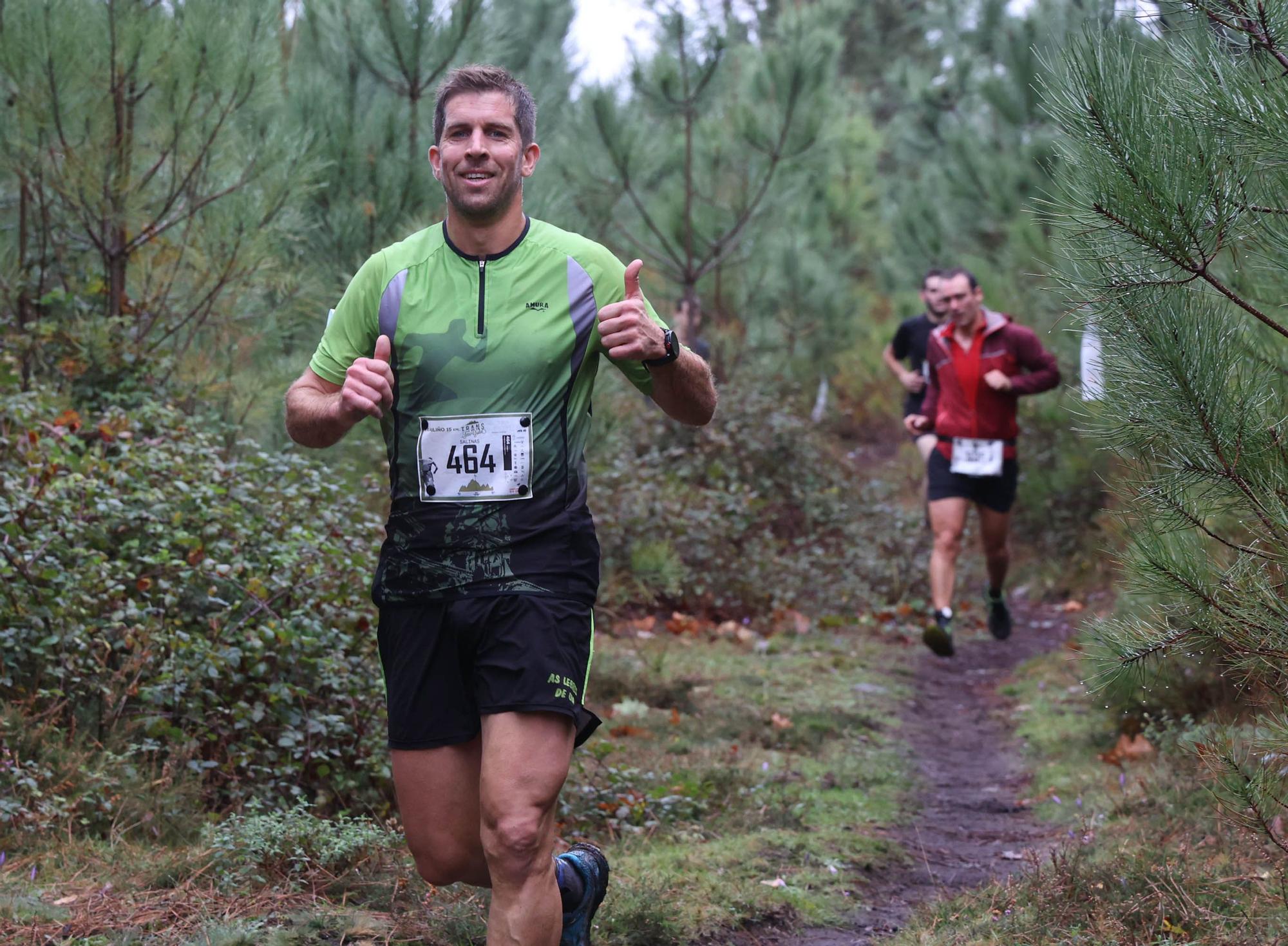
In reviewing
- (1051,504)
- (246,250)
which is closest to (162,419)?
(246,250)

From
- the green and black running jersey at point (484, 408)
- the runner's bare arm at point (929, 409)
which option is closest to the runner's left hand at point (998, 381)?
the runner's bare arm at point (929, 409)

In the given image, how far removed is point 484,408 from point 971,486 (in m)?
5.61

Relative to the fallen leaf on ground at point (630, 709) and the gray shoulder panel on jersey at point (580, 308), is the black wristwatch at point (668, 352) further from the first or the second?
the fallen leaf on ground at point (630, 709)

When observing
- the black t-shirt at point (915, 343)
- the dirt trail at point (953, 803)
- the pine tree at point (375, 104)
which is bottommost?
the dirt trail at point (953, 803)

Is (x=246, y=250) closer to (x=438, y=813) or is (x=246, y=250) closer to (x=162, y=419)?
(x=162, y=419)

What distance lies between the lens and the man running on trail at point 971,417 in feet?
27.4

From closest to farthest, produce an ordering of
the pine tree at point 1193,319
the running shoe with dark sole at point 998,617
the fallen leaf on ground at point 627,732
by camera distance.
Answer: the pine tree at point 1193,319
the fallen leaf on ground at point 627,732
the running shoe with dark sole at point 998,617

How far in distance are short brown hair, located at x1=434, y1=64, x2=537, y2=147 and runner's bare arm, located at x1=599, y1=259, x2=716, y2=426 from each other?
548mm

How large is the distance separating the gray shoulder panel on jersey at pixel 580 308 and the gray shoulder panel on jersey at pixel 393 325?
1.39 feet

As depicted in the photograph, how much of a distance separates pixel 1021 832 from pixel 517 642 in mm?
2957

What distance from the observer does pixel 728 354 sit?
15.9 metres

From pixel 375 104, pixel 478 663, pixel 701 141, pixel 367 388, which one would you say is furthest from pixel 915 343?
pixel 367 388

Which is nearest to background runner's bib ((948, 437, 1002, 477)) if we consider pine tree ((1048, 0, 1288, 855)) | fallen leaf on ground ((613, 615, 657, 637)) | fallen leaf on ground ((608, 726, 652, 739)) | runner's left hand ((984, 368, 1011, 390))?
runner's left hand ((984, 368, 1011, 390))

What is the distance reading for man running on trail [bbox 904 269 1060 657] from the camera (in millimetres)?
8344
